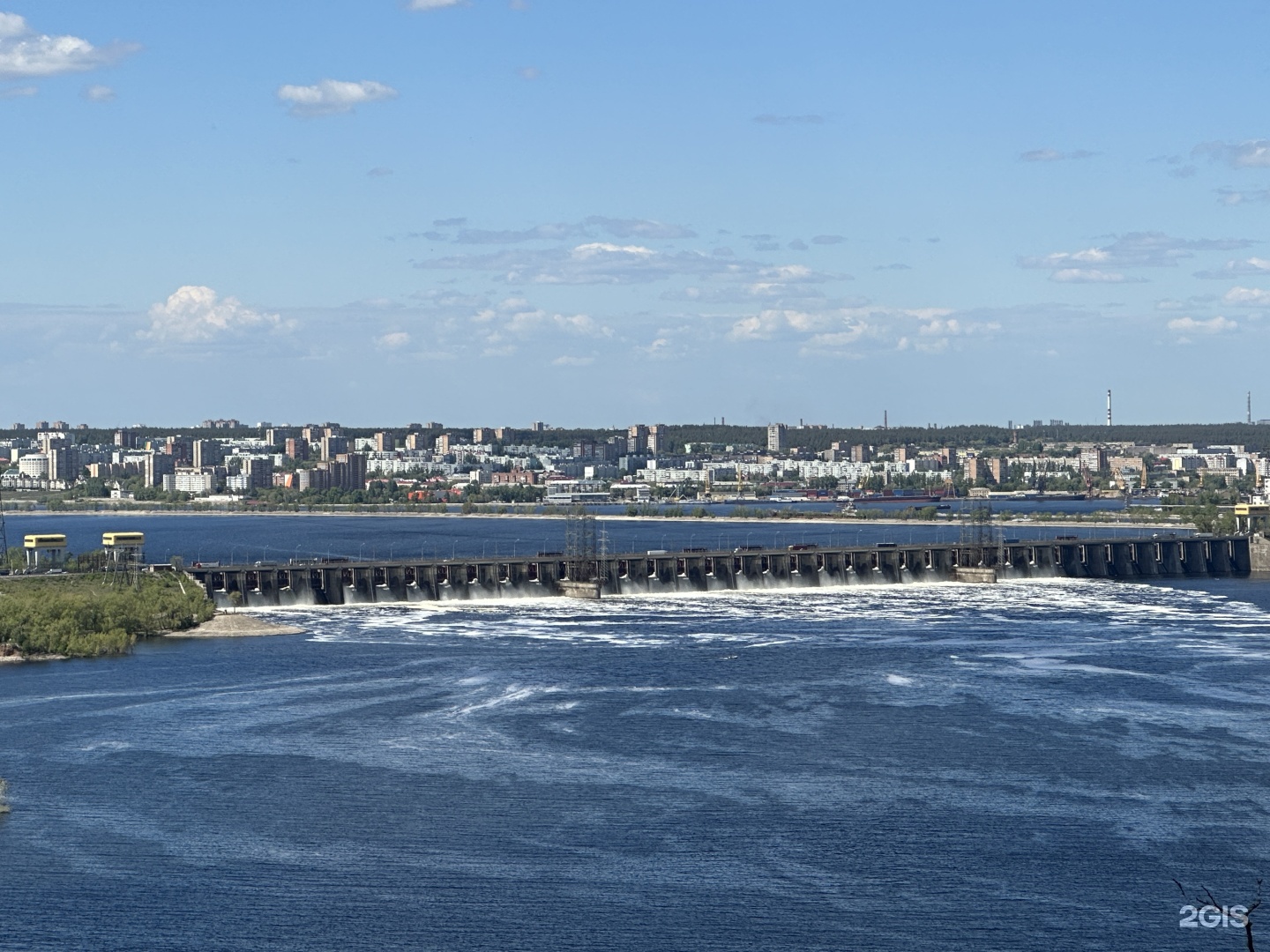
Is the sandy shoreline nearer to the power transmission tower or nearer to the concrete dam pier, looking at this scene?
the concrete dam pier

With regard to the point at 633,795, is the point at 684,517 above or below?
above

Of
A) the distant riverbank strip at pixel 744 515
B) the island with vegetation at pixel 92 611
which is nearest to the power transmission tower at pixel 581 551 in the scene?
the island with vegetation at pixel 92 611

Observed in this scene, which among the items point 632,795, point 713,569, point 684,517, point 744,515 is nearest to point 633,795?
point 632,795

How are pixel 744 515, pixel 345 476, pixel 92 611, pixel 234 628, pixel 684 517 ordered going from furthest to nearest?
pixel 345 476 → pixel 684 517 → pixel 744 515 → pixel 234 628 → pixel 92 611

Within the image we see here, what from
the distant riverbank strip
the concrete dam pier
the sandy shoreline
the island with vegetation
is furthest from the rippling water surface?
the distant riverbank strip

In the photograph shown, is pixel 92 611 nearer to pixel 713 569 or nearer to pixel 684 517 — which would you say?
pixel 713 569

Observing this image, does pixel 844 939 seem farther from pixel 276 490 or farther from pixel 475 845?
pixel 276 490

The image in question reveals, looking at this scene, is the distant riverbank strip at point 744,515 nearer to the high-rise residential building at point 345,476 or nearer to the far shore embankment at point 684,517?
the far shore embankment at point 684,517
